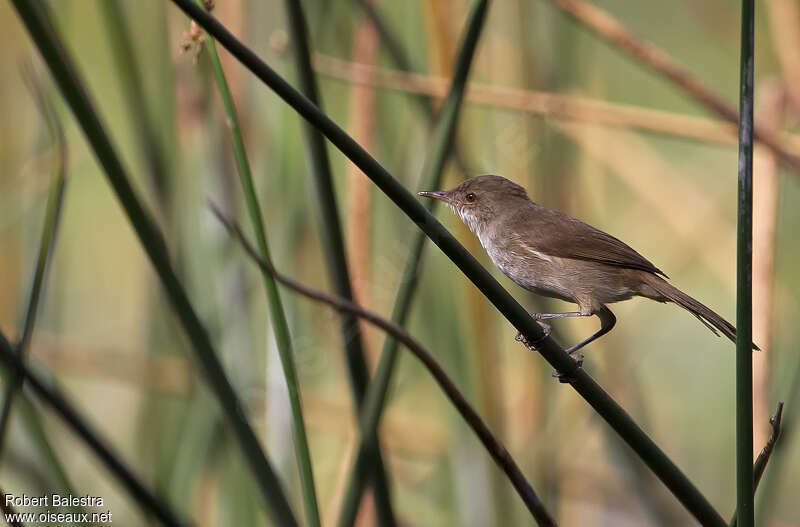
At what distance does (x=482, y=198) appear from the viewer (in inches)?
88.7

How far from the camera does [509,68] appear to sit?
2.80m

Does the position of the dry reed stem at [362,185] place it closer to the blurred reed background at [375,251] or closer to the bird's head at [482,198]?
the blurred reed background at [375,251]

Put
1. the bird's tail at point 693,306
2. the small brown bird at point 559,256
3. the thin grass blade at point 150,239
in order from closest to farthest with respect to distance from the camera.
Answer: the thin grass blade at point 150,239 < the bird's tail at point 693,306 < the small brown bird at point 559,256

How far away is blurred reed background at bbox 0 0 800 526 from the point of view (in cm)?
220

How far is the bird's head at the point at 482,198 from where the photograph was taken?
2240 millimetres

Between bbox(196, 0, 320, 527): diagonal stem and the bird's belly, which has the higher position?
the bird's belly

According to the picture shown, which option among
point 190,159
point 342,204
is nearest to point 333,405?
point 342,204

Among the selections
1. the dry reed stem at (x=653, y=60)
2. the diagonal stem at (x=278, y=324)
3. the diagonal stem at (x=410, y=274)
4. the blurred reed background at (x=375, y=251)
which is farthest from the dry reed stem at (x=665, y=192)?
the diagonal stem at (x=278, y=324)

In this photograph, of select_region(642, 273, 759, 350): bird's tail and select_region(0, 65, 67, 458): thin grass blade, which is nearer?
select_region(0, 65, 67, 458): thin grass blade

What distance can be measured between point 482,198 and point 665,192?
1088mm

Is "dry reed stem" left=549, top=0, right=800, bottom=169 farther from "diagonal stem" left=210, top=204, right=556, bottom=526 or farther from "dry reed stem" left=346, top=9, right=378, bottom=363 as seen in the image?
"diagonal stem" left=210, top=204, right=556, bottom=526

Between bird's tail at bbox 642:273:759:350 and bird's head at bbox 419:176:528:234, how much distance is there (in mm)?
459

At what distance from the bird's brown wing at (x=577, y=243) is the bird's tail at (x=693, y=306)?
0.12 feet

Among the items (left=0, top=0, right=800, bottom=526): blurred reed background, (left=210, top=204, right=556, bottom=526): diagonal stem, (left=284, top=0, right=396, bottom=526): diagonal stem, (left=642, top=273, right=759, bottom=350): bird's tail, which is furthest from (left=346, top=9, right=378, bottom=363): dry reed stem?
(left=210, top=204, right=556, bottom=526): diagonal stem
